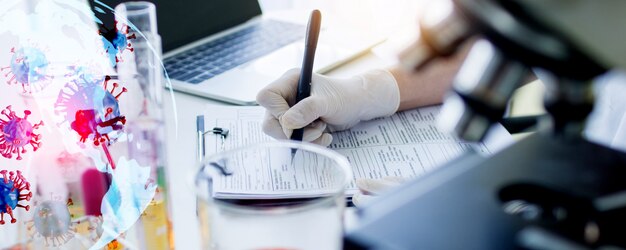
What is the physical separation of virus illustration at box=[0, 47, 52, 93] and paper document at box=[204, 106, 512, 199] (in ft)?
0.87

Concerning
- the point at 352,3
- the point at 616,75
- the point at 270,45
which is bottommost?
the point at 616,75

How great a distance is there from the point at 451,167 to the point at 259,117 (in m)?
0.52

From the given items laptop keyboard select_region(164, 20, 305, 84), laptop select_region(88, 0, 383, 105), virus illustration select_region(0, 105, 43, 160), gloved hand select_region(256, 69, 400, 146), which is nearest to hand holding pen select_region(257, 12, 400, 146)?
gloved hand select_region(256, 69, 400, 146)

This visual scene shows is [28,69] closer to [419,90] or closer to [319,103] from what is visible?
[319,103]

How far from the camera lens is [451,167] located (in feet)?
2.24

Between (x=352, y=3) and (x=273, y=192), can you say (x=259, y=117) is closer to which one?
(x=273, y=192)

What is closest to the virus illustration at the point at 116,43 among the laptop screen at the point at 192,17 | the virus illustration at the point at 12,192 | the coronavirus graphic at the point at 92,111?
the coronavirus graphic at the point at 92,111

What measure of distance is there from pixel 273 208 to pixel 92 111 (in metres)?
0.36

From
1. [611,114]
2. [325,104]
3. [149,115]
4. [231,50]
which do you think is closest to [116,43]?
[149,115]

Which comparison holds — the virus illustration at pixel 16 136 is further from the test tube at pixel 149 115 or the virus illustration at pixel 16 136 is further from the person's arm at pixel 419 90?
the person's arm at pixel 419 90

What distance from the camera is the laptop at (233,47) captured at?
128 cm

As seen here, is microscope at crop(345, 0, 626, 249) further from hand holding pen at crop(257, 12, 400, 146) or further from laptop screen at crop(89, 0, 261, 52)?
laptop screen at crop(89, 0, 261, 52)

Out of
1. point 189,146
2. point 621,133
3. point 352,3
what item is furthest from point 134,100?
point 352,3

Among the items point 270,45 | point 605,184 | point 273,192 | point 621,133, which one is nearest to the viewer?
point 605,184
